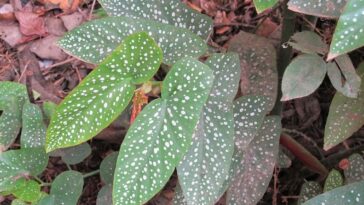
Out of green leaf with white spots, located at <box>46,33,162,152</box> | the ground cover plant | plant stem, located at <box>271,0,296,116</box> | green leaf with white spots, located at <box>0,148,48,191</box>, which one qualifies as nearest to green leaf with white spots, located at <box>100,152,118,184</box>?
the ground cover plant

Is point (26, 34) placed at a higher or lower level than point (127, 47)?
lower

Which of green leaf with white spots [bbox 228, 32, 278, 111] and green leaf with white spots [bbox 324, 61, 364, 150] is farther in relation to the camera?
green leaf with white spots [bbox 228, 32, 278, 111]

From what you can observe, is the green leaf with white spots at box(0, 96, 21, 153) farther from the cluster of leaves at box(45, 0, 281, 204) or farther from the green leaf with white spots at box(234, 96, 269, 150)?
the green leaf with white spots at box(234, 96, 269, 150)

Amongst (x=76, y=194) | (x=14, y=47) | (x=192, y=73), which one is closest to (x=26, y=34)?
(x=14, y=47)

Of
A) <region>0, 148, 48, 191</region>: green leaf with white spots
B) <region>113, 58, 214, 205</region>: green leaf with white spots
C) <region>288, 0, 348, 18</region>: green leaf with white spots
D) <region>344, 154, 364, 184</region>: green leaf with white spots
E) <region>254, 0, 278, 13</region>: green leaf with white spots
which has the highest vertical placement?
<region>254, 0, 278, 13</region>: green leaf with white spots

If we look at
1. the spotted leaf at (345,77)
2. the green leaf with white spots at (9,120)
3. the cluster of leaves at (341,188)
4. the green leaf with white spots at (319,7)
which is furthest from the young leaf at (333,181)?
the green leaf with white spots at (9,120)

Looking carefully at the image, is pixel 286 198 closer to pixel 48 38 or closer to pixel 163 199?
pixel 163 199

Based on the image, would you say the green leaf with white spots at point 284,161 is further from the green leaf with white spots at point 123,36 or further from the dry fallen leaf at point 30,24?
the dry fallen leaf at point 30,24
